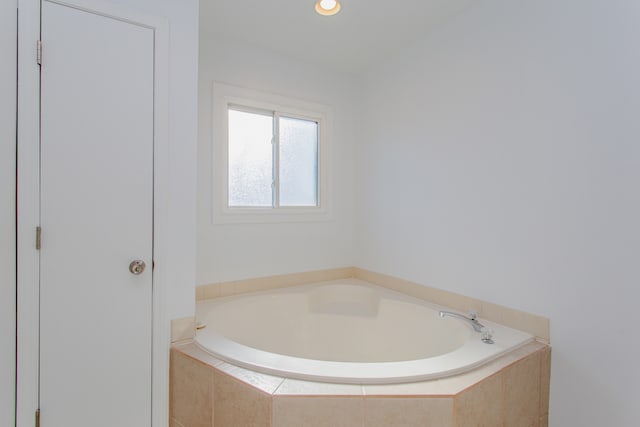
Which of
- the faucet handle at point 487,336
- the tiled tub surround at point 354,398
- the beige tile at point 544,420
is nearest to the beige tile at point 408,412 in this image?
the tiled tub surround at point 354,398

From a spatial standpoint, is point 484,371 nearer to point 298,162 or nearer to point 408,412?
point 408,412

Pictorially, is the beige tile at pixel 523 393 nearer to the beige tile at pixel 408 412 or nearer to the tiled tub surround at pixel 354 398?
the tiled tub surround at pixel 354 398

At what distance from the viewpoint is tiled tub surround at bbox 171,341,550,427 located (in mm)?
1051

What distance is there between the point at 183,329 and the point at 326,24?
193 centimetres

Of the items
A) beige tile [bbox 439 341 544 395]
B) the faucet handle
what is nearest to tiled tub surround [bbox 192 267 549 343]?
beige tile [bbox 439 341 544 395]

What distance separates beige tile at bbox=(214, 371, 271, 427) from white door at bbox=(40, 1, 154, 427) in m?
0.40

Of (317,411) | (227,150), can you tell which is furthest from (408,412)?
(227,150)

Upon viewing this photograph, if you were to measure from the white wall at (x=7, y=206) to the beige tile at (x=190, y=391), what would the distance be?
554mm

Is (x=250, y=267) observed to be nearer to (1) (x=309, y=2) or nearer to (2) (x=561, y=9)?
(1) (x=309, y=2)

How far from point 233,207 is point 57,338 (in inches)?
46.2

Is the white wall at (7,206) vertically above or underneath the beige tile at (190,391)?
above

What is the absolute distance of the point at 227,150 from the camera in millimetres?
2125

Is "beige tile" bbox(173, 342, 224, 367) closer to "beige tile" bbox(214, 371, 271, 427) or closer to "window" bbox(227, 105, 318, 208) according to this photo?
"beige tile" bbox(214, 371, 271, 427)

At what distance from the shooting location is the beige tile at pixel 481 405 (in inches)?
42.9
